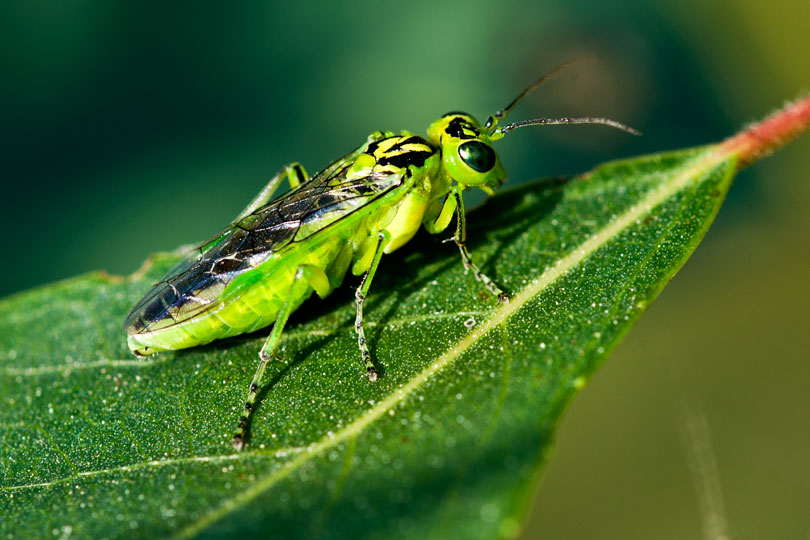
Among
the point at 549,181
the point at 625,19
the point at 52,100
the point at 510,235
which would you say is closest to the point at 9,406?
the point at 52,100

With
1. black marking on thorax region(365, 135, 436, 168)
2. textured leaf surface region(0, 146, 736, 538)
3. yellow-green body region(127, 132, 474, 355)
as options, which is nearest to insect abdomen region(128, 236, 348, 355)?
yellow-green body region(127, 132, 474, 355)

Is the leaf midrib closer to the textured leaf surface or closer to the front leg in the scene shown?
the textured leaf surface

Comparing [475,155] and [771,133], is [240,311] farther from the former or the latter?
[771,133]

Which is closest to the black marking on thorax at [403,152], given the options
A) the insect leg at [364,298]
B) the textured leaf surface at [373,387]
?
the insect leg at [364,298]

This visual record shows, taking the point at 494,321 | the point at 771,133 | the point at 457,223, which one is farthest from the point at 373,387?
the point at 771,133

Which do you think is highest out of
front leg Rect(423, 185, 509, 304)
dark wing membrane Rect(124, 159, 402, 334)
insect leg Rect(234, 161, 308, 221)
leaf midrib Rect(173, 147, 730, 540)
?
insect leg Rect(234, 161, 308, 221)

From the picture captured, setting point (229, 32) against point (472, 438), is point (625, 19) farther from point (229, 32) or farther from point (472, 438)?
point (472, 438)
